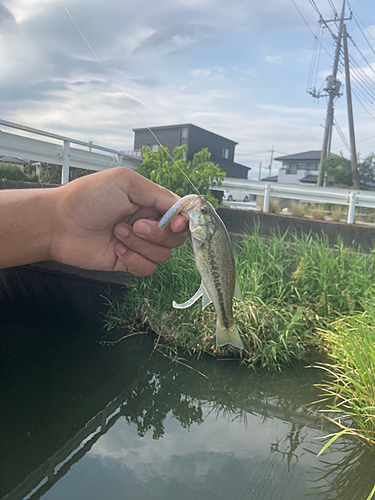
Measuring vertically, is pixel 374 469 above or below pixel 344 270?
below

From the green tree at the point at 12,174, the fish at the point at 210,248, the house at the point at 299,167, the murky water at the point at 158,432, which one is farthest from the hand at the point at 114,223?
the house at the point at 299,167

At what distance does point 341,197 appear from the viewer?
30.6ft

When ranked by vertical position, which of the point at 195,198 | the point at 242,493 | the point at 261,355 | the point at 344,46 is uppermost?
the point at 344,46

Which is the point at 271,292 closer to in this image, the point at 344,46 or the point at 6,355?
the point at 6,355

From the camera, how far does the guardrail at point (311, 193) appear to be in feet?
29.5

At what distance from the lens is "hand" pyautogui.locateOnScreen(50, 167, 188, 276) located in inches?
76.0

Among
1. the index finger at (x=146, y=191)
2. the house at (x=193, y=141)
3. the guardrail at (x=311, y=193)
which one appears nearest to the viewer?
the index finger at (x=146, y=191)

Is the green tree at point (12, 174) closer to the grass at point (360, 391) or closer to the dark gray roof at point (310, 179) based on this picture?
the grass at point (360, 391)

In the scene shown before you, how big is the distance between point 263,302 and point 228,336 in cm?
307

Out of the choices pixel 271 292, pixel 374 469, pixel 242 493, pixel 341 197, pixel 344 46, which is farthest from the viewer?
pixel 344 46

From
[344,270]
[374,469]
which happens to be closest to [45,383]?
[374,469]

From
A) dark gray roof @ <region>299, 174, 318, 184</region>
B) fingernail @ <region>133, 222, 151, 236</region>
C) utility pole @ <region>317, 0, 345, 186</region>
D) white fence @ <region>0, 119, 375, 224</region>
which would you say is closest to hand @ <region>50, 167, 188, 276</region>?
fingernail @ <region>133, 222, 151, 236</region>

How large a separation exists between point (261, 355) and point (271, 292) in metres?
1.04

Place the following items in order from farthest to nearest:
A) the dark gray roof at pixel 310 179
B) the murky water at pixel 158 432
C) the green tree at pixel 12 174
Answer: the dark gray roof at pixel 310 179 → the green tree at pixel 12 174 → the murky water at pixel 158 432
